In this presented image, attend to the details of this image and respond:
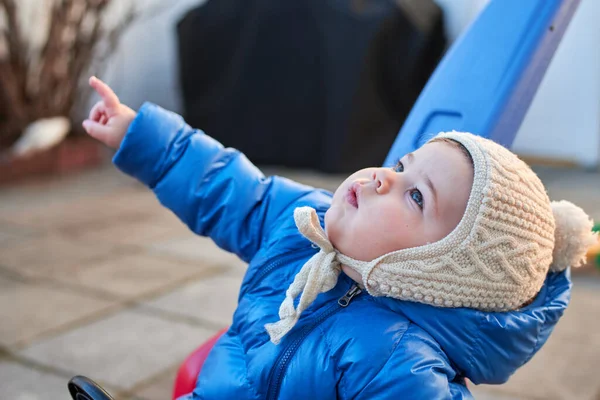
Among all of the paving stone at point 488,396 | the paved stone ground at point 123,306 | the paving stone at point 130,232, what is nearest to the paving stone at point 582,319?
the paved stone ground at point 123,306

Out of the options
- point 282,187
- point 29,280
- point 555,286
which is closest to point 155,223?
point 29,280

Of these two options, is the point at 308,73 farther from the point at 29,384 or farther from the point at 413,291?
the point at 413,291

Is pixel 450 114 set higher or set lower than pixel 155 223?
higher

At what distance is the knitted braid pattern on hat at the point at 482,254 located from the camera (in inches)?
33.5

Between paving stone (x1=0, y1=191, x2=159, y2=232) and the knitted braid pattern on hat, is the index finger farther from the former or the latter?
paving stone (x1=0, y1=191, x2=159, y2=232)

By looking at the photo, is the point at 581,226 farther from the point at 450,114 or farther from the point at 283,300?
the point at 283,300

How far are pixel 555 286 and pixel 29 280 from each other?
5.63 ft

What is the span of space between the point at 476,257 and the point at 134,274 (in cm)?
161

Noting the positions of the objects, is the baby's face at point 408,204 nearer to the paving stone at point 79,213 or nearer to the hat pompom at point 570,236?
the hat pompom at point 570,236

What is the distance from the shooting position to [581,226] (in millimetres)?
1037

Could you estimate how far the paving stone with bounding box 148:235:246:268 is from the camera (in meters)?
2.40

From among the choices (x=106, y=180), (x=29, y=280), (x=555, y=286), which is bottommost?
(x=106, y=180)

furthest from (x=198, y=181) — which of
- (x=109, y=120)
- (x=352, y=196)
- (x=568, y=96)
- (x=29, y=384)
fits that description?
(x=568, y=96)

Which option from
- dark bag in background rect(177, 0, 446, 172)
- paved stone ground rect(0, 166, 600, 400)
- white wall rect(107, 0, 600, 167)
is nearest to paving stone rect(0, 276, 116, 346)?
paved stone ground rect(0, 166, 600, 400)
